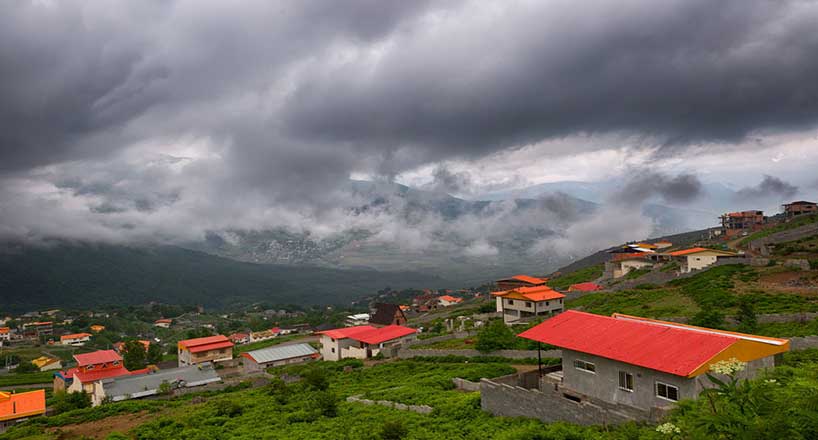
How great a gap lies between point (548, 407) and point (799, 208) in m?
113

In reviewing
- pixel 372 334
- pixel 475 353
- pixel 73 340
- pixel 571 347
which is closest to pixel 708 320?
pixel 475 353

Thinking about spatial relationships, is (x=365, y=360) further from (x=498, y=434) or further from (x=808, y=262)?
(x=808, y=262)

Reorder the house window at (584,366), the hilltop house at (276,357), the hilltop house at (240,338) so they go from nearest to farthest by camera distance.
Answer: the house window at (584,366) → the hilltop house at (276,357) → the hilltop house at (240,338)

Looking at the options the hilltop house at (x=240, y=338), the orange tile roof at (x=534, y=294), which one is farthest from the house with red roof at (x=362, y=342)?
the hilltop house at (x=240, y=338)

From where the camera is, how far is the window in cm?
1736

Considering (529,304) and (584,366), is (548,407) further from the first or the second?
(529,304)

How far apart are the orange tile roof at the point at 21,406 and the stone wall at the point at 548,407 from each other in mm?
40950

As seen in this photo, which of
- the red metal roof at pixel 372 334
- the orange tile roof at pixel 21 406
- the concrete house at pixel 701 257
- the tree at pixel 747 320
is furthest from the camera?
the concrete house at pixel 701 257

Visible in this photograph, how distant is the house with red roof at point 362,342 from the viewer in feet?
163

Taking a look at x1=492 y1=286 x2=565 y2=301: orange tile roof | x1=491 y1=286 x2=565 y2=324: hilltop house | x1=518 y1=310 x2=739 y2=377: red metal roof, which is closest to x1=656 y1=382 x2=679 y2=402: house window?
x1=518 y1=310 x2=739 y2=377: red metal roof

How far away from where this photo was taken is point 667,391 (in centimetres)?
1617

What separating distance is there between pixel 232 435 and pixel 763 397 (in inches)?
886

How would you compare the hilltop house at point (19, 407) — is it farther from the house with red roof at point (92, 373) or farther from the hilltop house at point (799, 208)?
the hilltop house at point (799, 208)

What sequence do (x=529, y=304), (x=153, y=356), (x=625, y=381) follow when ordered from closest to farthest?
(x=625, y=381) → (x=529, y=304) → (x=153, y=356)
